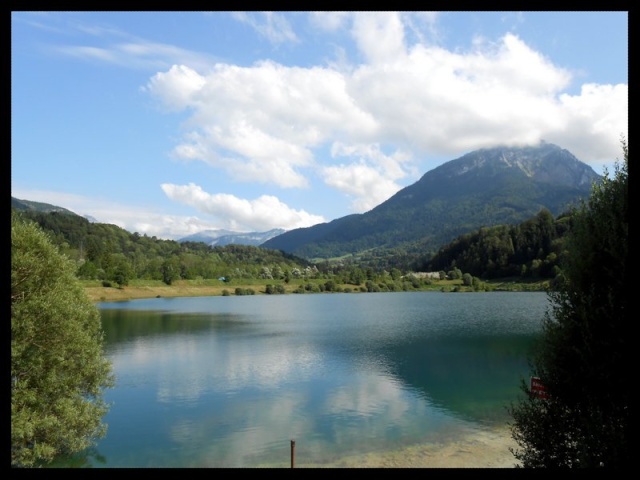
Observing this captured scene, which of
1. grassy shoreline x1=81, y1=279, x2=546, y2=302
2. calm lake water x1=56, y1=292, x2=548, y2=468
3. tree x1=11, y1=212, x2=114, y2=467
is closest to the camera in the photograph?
tree x1=11, y1=212, x2=114, y2=467

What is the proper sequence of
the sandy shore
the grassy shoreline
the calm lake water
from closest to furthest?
the sandy shore → the calm lake water → the grassy shoreline

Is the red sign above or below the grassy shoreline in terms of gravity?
above

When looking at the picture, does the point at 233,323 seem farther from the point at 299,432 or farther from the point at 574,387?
the point at 574,387

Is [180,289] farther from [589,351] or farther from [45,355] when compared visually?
[589,351]

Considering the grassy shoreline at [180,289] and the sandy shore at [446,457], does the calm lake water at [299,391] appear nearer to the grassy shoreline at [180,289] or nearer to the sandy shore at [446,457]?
the sandy shore at [446,457]

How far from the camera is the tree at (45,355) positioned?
→ 1845cm

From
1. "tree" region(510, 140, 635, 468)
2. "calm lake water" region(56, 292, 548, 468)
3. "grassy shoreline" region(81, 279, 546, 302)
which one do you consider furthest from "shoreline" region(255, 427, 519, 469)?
"grassy shoreline" region(81, 279, 546, 302)

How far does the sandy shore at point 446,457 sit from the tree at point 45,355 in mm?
11186

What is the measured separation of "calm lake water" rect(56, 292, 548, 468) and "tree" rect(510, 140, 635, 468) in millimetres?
12821

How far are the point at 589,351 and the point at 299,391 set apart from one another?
28.6 meters

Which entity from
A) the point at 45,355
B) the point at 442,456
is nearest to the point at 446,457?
the point at 442,456

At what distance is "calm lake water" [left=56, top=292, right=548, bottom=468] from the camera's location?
963 inches

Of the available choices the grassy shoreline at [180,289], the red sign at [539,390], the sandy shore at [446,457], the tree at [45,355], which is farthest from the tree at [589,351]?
the grassy shoreline at [180,289]

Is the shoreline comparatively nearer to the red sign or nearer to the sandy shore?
the sandy shore
